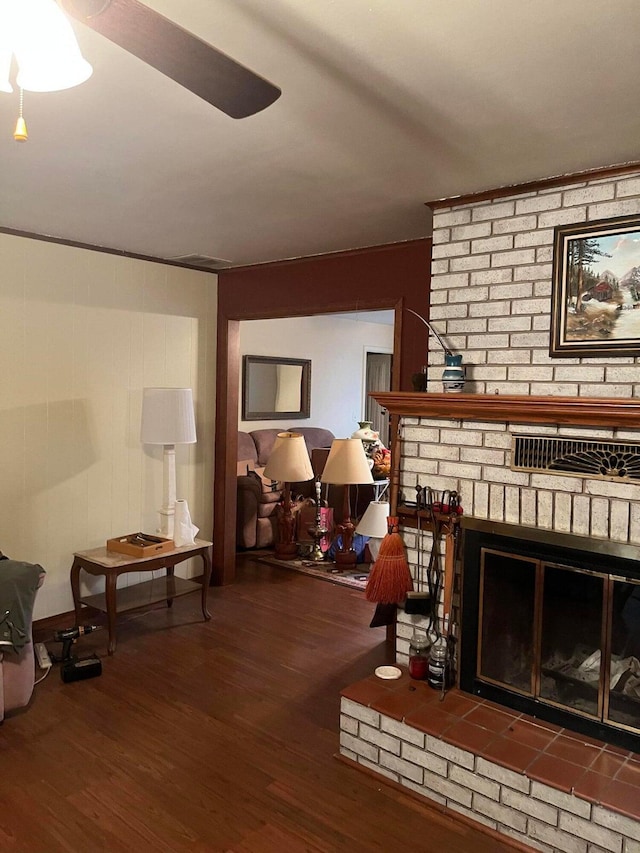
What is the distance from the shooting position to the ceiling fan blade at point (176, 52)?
39.3 inches

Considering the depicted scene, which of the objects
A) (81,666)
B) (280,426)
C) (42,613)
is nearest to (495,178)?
(81,666)

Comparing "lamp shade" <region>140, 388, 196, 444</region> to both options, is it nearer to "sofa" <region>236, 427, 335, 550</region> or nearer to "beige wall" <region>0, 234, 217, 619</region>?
"beige wall" <region>0, 234, 217, 619</region>

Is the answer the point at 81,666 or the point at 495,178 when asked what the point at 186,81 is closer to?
the point at 495,178

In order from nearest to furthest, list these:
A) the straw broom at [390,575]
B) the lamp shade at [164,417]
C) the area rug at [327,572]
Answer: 1. the straw broom at [390,575]
2. the lamp shade at [164,417]
3. the area rug at [327,572]

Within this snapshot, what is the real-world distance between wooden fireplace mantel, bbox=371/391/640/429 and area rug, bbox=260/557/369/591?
93.2 inches

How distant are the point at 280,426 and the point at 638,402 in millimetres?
5279

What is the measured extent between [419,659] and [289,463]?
2506mm

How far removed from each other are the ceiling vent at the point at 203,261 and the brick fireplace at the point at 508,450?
1.91 m

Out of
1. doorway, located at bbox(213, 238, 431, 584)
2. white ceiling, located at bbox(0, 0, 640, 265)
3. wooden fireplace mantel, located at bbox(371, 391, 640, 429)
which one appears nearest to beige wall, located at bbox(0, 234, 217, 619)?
doorway, located at bbox(213, 238, 431, 584)

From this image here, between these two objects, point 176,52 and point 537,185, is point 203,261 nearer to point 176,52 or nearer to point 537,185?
point 537,185

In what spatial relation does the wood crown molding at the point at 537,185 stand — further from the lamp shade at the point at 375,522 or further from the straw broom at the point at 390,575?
the lamp shade at the point at 375,522

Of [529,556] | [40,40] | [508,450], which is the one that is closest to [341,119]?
[40,40]

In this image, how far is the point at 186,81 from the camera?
1.18m

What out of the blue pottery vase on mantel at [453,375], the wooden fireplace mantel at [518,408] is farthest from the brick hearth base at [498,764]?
the blue pottery vase on mantel at [453,375]
